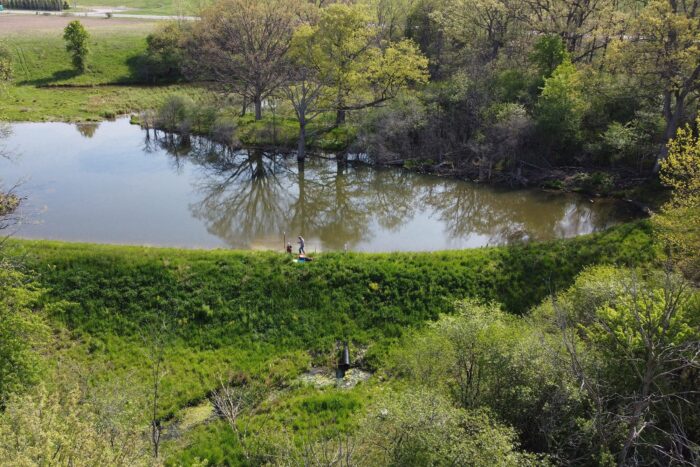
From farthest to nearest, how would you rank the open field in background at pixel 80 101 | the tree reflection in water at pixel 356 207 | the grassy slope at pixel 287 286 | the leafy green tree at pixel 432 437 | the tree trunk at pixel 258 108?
1. the open field in background at pixel 80 101
2. the tree trunk at pixel 258 108
3. the tree reflection in water at pixel 356 207
4. the grassy slope at pixel 287 286
5. the leafy green tree at pixel 432 437

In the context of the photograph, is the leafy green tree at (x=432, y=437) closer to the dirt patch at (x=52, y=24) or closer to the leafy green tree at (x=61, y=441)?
the leafy green tree at (x=61, y=441)

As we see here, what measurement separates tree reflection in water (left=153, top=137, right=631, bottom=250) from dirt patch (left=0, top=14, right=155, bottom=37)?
146 feet

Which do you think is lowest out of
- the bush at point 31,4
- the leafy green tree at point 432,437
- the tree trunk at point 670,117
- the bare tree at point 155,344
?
the bare tree at point 155,344

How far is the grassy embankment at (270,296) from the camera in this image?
1783 centimetres


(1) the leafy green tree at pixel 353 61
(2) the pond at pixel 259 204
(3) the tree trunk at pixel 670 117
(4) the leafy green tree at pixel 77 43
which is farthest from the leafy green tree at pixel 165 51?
(3) the tree trunk at pixel 670 117

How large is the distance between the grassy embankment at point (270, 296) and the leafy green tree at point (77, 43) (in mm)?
43082

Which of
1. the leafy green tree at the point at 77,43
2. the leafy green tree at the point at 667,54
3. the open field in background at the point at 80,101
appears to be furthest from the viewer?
the leafy green tree at the point at 77,43

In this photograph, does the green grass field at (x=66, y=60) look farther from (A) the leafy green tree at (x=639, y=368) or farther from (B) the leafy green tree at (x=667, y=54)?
(A) the leafy green tree at (x=639, y=368)

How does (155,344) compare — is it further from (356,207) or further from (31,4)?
(31,4)

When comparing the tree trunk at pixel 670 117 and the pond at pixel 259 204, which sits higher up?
the tree trunk at pixel 670 117

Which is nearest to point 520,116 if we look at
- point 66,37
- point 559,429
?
point 559,429

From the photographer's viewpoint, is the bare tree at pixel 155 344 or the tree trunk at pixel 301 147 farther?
the tree trunk at pixel 301 147

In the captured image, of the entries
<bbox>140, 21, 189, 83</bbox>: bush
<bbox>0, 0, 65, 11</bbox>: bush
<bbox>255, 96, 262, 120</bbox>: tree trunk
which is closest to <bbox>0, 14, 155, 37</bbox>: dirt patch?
<bbox>0, 0, 65, 11</bbox>: bush

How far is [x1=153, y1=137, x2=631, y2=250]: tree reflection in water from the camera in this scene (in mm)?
27812
